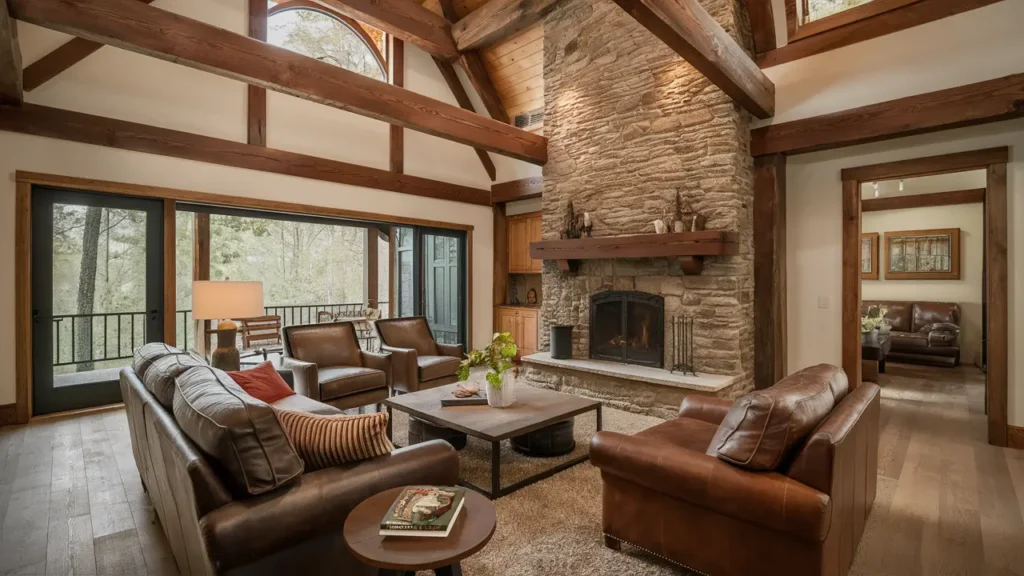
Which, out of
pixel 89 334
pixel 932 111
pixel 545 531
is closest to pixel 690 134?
pixel 932 111

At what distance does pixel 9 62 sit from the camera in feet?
10.6

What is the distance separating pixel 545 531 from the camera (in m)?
2.37

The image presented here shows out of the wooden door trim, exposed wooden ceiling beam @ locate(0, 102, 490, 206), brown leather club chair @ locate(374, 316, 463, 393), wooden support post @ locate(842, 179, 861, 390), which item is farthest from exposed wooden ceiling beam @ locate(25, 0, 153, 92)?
the wooden door trim

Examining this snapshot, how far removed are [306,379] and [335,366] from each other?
666 mm

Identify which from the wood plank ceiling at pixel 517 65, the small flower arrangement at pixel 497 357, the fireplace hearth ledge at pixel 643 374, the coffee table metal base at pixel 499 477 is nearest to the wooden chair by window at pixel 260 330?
the fireplace hearth ledge at pixel 643 374

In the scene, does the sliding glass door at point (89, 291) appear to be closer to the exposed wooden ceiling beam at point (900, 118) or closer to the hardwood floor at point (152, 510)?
the hardwood floor at point (152, 510)

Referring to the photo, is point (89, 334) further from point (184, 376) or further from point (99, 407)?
point (184, 376)

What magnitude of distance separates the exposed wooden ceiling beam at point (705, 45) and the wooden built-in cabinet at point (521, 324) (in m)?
3.92

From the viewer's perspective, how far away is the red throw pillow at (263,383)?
3.07 metres

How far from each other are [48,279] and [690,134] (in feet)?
19.6

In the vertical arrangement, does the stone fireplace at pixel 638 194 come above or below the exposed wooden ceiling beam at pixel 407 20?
below

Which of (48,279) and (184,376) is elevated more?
(48,279)

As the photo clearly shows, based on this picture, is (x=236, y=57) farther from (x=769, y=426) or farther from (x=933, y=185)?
(x=933, y=185)

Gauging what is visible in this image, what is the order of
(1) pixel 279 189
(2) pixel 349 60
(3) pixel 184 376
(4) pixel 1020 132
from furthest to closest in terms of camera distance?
(2) pixel 349 60, (1) pixel 279 189, (4) pixel 1020 132, (3) pixel 184 376
